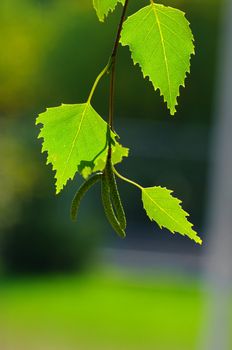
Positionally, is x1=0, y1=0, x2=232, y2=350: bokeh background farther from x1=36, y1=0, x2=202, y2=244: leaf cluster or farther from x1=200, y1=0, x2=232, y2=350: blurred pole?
x1=36, y1=0, x2=202, y2=244: leaf cluster

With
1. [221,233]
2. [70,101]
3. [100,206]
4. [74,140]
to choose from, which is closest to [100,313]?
[100,206]

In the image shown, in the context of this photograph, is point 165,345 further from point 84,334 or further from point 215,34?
point 215,34

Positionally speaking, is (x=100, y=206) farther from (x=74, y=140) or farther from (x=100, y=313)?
(x=74, y=140)

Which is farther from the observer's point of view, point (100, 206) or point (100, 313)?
point (100, 206)

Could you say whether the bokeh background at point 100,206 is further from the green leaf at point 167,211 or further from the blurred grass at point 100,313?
the green leaf at point 167,211

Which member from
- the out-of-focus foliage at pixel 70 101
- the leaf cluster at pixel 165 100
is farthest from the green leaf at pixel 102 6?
the out-of-focus foliage at pixel 70 101

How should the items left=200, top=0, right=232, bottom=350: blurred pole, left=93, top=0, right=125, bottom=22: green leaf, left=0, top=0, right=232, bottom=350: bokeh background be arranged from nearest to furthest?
1. left=93, top=0, right=125, bottom=22: green leaf
2. left=200, top=0, right=232, bottom=350: blurred pole
3. left=0, top=0, right=232, bottom=350: bokeh background

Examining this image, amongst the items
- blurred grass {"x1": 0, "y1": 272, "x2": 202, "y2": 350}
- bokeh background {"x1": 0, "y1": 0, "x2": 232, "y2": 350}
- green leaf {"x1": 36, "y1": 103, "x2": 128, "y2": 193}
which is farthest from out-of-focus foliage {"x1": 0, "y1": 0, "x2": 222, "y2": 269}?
green leaf {"x1": 36, "y1": 103, "x2": 128, "y2": 193}

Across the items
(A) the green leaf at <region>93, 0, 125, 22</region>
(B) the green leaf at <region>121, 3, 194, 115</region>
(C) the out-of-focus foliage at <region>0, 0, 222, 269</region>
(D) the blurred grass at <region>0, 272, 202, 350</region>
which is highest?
(C) the out-of-focus foliage at <region>0, 0, 222, 269</region>
